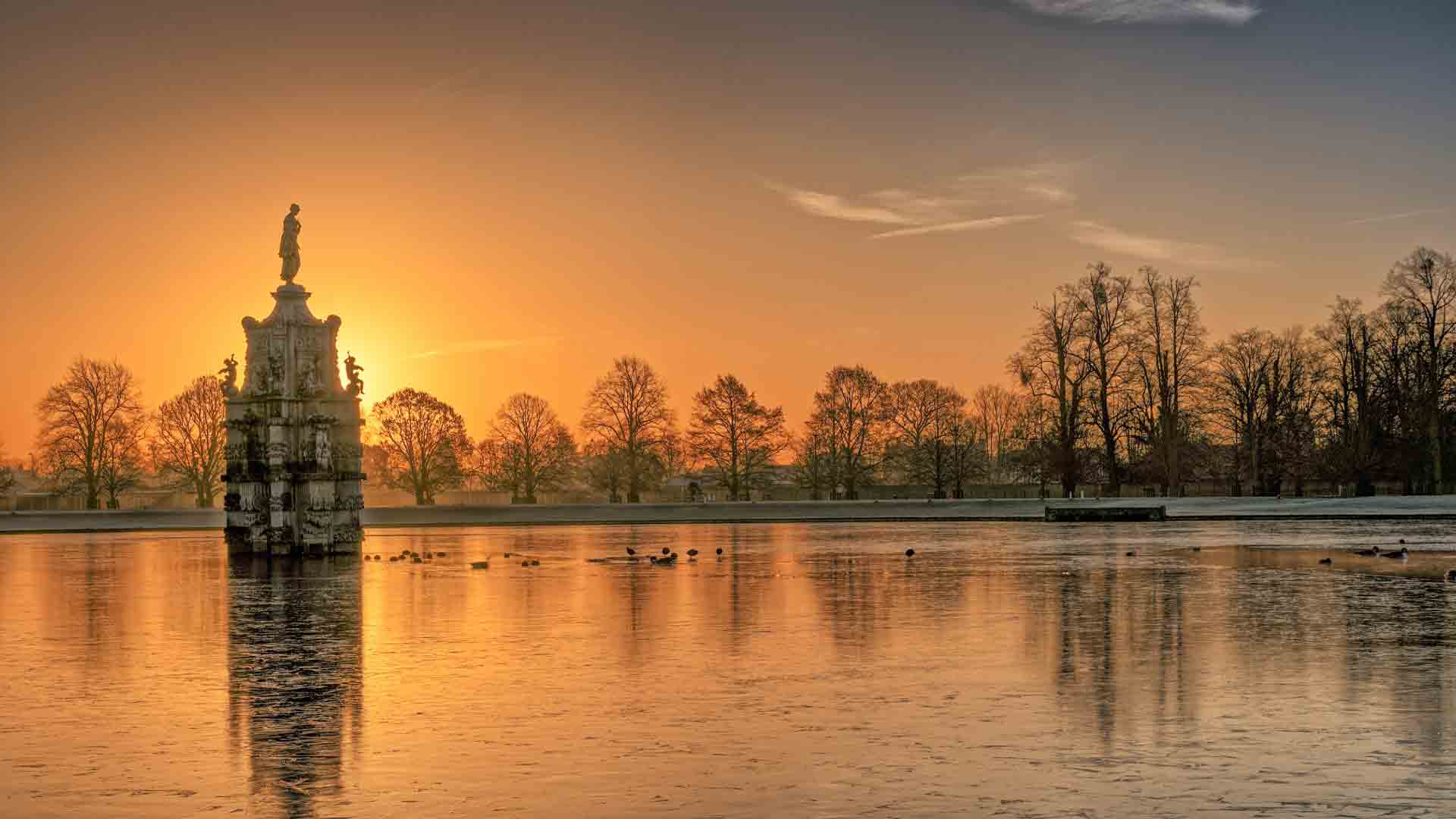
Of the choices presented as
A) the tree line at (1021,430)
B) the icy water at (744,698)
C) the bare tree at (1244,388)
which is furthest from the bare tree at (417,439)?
the icy water at (744,698)

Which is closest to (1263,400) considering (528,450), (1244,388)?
(1244,388)

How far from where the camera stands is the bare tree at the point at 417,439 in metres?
104

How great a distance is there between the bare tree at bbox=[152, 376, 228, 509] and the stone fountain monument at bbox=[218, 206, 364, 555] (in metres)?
58.5

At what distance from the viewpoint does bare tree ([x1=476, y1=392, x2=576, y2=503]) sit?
10956 centimetres

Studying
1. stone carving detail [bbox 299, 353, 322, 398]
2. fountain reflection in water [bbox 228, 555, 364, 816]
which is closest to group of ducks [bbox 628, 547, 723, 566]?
fountain reflection in water [bbox 228, 555, 364, 816]

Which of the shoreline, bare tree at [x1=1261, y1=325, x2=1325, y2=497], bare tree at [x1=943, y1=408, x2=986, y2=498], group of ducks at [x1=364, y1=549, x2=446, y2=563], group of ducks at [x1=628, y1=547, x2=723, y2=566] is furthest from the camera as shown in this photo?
bare tree at [x1=943, y1=408, x2=986, y2=498]

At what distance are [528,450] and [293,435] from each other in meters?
67.0

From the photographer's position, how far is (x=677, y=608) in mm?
22328

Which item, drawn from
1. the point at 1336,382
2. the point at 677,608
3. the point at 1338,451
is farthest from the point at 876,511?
the point at 677,608

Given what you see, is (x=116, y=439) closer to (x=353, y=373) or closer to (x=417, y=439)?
(x=417, y=439)

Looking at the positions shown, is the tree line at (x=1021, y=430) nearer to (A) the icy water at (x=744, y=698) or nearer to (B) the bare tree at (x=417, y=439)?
(B) the bare tree at (x=417, y=439)

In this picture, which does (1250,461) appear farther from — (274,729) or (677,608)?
(274,729)

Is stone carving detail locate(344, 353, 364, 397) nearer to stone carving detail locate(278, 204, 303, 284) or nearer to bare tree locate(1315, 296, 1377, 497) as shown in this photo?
stone carving detail locate(278, 204, 303, 284)

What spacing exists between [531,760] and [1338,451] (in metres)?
74.8
